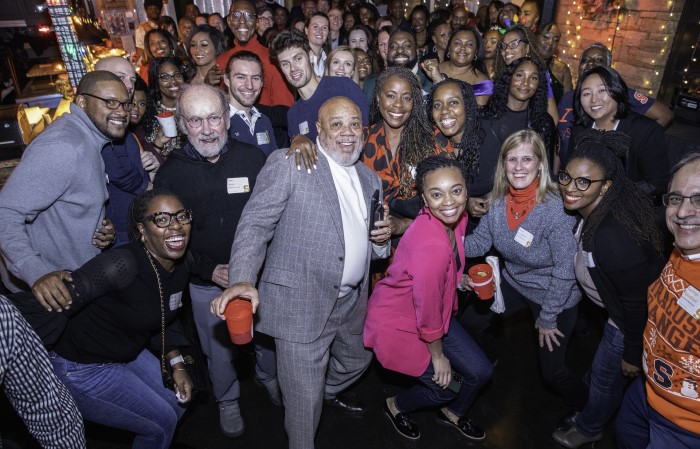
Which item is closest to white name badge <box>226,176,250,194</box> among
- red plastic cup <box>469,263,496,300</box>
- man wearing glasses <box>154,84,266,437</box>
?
man wearing glasses <box>154,84,266,437</box>

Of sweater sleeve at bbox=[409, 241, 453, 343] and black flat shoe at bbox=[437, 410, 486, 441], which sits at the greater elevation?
sweater sleeve at bbox=[409, 241, 453, 343]

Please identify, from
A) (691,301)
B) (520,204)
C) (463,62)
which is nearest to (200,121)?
(520,204)

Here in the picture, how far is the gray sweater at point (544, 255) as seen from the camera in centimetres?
258

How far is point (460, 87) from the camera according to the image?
3.25 meters

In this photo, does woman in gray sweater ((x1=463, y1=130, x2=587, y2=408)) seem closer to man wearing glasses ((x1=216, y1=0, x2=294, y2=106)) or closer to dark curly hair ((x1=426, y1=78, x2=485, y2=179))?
dark curly hair ((x1=426, y1=78, x2=485, y2=179))

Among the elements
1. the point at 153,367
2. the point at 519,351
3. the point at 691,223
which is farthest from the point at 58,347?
the point at 519,351

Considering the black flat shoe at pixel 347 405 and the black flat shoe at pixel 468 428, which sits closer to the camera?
the black flat shoe at pixel 468 428

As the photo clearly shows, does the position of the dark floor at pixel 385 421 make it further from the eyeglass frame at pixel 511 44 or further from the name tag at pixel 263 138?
the eyeglass frame at pixel 511 44

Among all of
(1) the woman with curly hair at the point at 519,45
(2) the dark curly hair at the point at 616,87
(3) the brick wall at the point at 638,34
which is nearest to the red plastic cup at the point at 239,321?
(2) the dark curly hair at the point at 616,87

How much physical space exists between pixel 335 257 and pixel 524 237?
1226 mm

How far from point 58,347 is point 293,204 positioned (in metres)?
1.33

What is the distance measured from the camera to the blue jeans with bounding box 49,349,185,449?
2.10 meters

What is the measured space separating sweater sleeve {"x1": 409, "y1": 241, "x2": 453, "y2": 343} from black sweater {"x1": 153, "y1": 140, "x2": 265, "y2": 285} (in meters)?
1.12

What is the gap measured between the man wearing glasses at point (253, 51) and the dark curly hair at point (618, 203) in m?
3.17
